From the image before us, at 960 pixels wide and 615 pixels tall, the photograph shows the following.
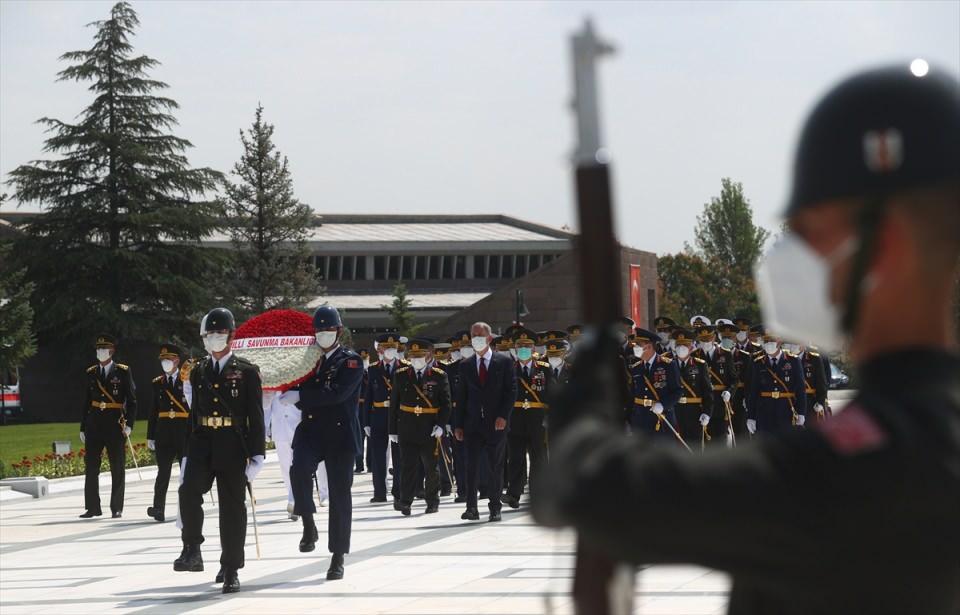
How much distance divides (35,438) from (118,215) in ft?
53.3

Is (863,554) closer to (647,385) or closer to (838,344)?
(838,344)

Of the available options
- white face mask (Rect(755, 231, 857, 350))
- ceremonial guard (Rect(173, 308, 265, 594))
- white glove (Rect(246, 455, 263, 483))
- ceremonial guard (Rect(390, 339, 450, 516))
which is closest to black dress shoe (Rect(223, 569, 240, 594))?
ceremonial guard (Rect(173, 308, 265, 594))

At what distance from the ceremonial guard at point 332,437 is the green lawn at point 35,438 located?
19869 millimetres

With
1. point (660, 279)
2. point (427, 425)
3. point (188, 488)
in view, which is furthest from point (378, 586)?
point (660, 279)

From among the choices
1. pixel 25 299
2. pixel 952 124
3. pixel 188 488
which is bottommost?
pixel 188 488

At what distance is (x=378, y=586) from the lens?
11141mm

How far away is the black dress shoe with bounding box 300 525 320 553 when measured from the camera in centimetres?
1326

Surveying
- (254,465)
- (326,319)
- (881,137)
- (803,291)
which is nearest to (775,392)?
(326,319)

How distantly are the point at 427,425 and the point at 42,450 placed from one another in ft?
67.1

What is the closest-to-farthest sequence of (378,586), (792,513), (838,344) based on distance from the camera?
(792,513) < (838,344) < (378,586)

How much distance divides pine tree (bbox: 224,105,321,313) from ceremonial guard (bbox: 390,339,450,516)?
3955 centimetres

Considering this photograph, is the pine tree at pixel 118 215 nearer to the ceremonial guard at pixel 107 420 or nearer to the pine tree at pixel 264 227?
the pine tree at pixel 264 227

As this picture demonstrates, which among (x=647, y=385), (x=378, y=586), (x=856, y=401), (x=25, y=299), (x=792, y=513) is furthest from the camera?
(x=25, y=299)

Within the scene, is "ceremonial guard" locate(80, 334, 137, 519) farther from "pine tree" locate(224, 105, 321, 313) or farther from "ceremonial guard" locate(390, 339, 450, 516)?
"pine tree" locate(224, 105, 321, 313)
